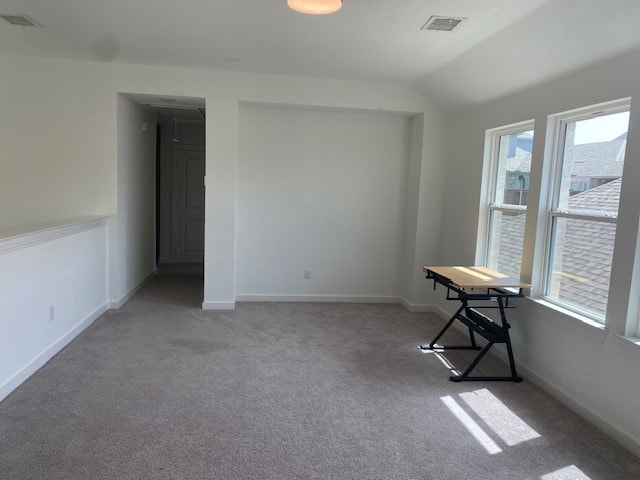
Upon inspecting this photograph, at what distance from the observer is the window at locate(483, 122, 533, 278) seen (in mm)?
3867

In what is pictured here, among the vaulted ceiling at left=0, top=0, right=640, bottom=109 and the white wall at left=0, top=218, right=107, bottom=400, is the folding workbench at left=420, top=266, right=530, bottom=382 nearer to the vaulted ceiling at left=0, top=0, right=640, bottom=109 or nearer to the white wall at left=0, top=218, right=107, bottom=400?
the vaulted ceiling at left=0, top=0, right=640, bottom=109

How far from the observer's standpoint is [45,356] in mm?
3367

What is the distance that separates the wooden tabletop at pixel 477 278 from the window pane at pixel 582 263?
25 cm

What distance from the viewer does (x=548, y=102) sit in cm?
337

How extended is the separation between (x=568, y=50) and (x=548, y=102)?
0.54 metres

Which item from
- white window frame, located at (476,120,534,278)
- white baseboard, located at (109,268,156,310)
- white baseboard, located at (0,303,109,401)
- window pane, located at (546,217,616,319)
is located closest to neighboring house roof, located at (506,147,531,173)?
white window frame, located at (476,120,534,278)

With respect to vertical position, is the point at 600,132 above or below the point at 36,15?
below

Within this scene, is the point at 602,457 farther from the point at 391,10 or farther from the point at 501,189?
the point at 391,10

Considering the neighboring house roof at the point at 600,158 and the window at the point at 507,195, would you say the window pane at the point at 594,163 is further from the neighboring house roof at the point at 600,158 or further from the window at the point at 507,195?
the window at the point at 507,195

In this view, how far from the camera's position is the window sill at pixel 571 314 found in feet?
9.33

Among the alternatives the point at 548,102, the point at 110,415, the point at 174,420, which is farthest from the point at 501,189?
the point at 110,415

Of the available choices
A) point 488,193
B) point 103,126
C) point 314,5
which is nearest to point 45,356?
point 103,126

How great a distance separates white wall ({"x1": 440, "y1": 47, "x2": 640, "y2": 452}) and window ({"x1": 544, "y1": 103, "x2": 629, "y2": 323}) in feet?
0.45

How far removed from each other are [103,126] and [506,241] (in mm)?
4132
